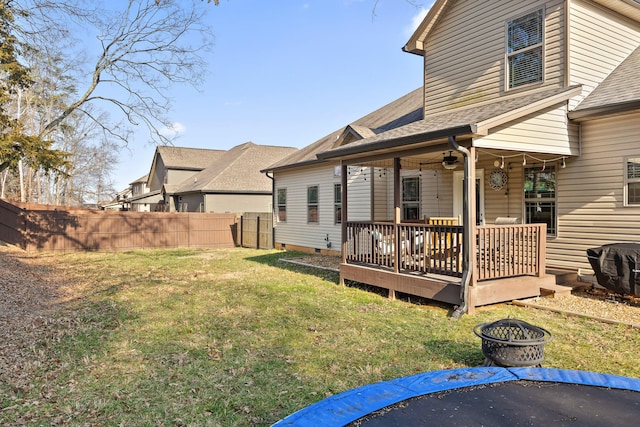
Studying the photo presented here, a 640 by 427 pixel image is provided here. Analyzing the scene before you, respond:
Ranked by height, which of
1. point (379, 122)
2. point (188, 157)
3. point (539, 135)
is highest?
point (188, 157)

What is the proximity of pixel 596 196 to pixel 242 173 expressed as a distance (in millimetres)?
19187

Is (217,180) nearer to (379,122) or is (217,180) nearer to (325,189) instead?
(325,189)

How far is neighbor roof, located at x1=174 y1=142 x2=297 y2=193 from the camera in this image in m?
22.9

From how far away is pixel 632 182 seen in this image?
7.18m

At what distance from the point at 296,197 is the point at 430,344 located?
1137cm

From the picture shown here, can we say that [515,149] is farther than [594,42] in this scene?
No

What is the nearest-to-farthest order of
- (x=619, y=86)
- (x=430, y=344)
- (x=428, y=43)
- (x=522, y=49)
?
1. (x=430, y=344)
2. (x=619, y=86)
3. (x=522, y=49)
4. (x=428, y=43)

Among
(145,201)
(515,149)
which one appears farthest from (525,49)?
(145,201)

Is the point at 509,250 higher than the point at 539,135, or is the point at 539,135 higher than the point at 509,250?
the point at 539,135

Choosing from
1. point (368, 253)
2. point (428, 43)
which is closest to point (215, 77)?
point (428, 43)

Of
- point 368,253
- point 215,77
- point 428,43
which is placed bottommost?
point 368,253

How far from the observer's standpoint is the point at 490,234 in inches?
263

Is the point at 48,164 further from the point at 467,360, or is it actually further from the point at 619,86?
the point at 619,86

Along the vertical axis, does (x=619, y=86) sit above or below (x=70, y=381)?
above
